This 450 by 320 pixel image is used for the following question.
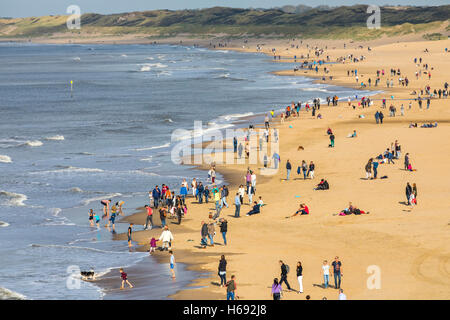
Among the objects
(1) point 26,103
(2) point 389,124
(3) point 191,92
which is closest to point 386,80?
(3) point 191,92

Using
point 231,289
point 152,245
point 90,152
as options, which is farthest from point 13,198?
point 231,289

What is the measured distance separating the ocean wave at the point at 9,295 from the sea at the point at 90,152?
0.04m

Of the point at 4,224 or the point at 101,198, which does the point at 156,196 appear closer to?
the point at 101,198

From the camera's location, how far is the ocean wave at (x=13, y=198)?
36.1 meters

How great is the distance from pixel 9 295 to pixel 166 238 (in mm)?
6667

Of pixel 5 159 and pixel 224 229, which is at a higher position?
pixel 5 159

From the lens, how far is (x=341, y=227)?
28391 millimetres

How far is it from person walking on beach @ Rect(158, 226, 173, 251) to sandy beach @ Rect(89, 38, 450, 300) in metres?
0.37

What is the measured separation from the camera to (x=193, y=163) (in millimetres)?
45562

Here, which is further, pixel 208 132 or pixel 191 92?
pixel 191 92

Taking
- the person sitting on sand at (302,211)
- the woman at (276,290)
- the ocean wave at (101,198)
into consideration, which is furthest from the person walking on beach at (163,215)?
the woman at (276,290)

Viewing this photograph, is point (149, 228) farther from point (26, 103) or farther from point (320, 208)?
point (26, 103)

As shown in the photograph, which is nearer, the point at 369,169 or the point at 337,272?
the point at 337,272
